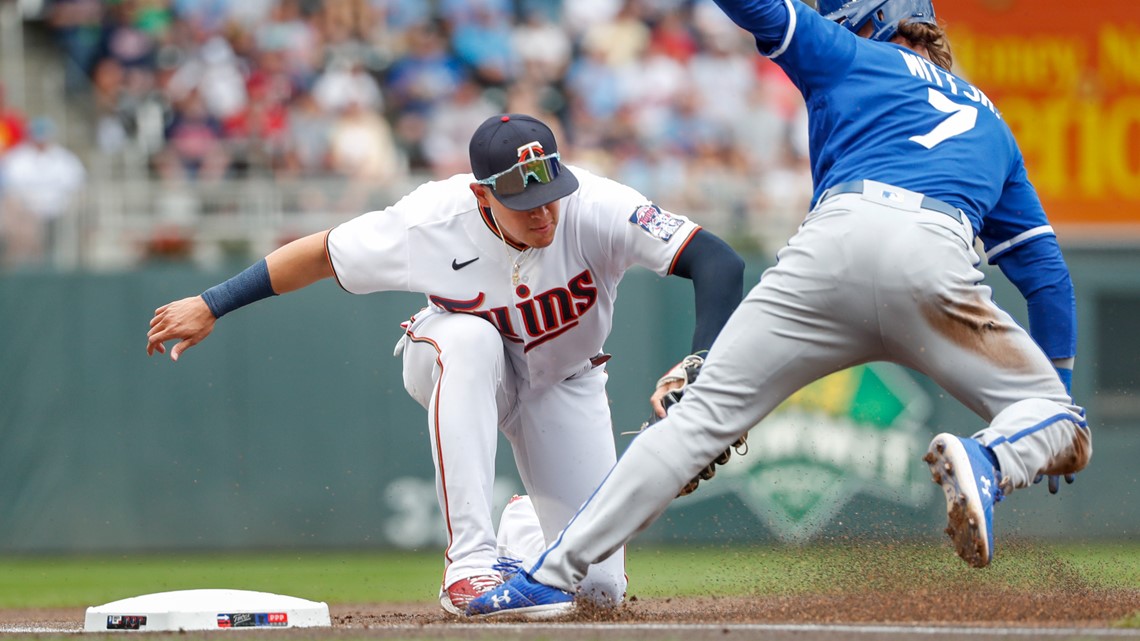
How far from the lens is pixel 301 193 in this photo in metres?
9.92

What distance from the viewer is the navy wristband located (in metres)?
4.58

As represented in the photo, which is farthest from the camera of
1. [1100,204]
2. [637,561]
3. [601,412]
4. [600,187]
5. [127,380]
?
[1100,204]

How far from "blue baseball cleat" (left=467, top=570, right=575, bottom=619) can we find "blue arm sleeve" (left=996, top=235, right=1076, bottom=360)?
1661mm

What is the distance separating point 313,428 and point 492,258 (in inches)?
→ 177

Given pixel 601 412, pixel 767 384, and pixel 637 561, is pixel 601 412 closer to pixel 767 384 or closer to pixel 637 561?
pixel 767 384

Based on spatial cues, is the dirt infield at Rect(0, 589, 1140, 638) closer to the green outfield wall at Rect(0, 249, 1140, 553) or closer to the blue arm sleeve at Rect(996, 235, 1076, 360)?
the blue arm sleeve at Rect(996, 235, 1076, 360)

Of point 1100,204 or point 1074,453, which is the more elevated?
point 1100,204

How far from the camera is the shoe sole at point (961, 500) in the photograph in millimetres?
3432

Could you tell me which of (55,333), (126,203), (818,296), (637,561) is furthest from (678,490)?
(126,203)

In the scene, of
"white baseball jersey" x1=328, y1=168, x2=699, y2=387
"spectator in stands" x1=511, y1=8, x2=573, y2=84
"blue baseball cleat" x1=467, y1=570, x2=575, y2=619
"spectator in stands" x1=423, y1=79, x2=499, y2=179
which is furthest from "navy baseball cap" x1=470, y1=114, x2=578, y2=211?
"spectator in stands" x1=511, y1=8, x2=573, y2=84

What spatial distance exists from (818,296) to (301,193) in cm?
677

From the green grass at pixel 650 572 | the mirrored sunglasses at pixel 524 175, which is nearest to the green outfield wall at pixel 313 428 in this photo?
the green grass at pixel 650 572

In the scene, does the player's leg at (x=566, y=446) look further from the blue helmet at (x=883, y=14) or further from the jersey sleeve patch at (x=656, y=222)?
the blue helmet at (x=883, y=14)

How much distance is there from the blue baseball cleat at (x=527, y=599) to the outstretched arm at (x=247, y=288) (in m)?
1.22
